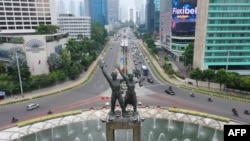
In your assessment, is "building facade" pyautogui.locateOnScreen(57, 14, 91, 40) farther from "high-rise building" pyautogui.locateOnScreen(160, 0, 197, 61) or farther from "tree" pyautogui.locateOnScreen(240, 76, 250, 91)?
"tree" pyautogui.locateOnScreen(240, 76, 250, 91)

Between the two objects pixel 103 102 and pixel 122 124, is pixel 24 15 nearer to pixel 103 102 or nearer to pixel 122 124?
pixel 103 102

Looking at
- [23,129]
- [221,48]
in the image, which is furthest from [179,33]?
[23,129]

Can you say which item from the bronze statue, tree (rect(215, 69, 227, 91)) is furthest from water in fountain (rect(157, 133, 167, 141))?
tree (rect(215, 69, 227, 91))

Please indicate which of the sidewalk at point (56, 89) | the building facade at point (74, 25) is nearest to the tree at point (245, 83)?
the sidewalk at point (56, 89)

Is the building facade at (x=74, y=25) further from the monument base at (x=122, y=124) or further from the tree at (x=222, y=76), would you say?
the monument base at (x=122, y=124)

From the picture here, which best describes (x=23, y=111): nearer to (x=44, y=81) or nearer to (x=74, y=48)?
(x=44, y=81)

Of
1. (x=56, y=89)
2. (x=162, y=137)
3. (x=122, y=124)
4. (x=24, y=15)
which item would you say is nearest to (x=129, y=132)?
(x=162, y=137)
